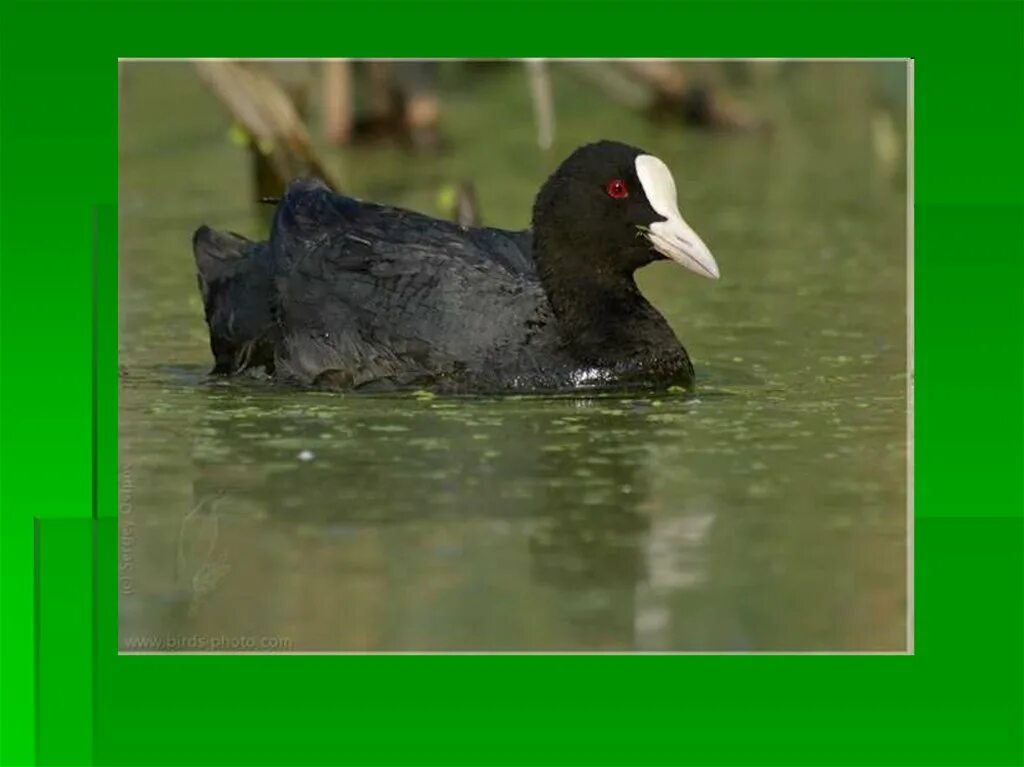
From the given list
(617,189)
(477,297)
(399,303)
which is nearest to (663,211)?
(617,189)

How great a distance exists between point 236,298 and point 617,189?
1.72 metres

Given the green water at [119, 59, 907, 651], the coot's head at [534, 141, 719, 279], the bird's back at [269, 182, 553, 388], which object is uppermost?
the coot's head at [534, 141, 719, 279]

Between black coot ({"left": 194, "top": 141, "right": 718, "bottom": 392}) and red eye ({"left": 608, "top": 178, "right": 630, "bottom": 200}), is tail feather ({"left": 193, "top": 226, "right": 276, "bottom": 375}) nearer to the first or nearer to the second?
black coot ({"left": 194, "top": 141, "right": 718, "bottom": 392})

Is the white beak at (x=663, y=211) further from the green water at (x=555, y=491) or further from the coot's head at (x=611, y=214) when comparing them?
the green water at (x=555, y=491)

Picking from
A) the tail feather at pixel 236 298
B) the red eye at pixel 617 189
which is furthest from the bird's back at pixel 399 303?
the red eye at pixel 617 189

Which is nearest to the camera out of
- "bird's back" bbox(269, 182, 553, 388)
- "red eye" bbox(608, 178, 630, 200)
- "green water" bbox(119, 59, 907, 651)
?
"green water" bbox(119, 59, 907, 651)

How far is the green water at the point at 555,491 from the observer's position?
7.16 meters

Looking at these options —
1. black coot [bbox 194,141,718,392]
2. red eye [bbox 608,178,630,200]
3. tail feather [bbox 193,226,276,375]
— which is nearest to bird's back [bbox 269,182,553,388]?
black coot [bbox 194,141,718,392]

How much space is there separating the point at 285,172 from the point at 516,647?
22.3 feet

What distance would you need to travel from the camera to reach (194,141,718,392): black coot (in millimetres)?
9828

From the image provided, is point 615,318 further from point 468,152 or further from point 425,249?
point 468,152
